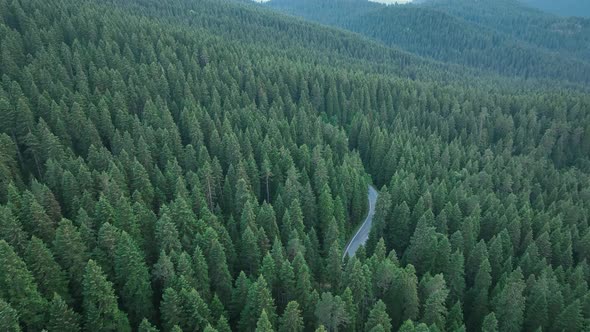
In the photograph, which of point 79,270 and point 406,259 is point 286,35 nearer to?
point 406,259

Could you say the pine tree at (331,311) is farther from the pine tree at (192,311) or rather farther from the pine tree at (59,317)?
the pine tree at (59,317)

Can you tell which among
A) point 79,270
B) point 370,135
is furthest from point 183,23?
point 79,270

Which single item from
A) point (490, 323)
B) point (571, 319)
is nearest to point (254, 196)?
point (490, 323)

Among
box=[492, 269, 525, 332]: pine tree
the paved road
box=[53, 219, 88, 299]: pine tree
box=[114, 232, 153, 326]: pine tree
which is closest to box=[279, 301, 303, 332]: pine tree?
box=[114, 232, 153, 326]: pine tree

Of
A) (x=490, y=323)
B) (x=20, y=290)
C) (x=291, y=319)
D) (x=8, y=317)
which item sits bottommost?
(x=490, y=323)

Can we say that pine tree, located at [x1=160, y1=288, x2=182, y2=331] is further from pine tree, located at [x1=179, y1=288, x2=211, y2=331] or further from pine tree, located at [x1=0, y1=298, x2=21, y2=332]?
pine tree, located at [x1=0, y1=298, x2=21, y2=332]

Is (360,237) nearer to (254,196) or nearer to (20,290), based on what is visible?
(254,196)
